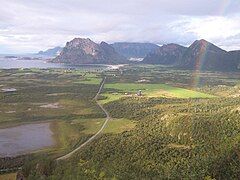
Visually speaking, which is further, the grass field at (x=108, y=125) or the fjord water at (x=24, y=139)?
the grass field at (x=108, y=125)

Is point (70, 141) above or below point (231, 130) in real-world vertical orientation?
below

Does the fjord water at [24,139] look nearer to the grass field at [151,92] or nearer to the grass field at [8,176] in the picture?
the grass field at [8,176]

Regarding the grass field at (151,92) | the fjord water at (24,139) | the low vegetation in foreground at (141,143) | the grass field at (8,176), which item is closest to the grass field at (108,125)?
the low vegetation in foreground at (141,143)

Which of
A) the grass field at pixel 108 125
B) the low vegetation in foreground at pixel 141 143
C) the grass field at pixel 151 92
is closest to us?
the low vegetation in foreground at pixel 141 143

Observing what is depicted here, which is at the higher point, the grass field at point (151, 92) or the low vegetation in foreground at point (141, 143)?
the low vegetation in foreground at point (141, 143)

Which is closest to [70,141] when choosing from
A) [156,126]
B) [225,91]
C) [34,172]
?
[156,126]

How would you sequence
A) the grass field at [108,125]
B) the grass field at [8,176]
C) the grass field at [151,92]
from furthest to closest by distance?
the grass field at [151,92]
the grass field at [108,125]
the grass field at [8,176]

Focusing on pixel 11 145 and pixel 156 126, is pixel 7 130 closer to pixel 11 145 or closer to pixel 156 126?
pixel 11 145

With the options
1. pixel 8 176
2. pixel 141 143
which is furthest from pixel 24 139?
pixel 141 143
